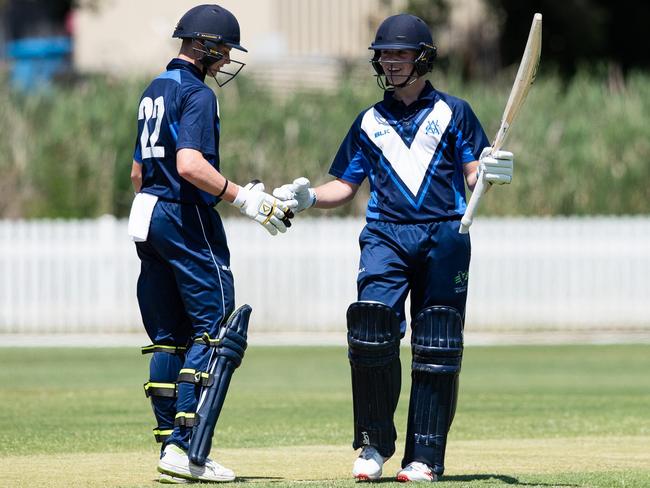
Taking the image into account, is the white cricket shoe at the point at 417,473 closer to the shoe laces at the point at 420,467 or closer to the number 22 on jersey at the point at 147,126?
the shoe laces at the point at 420,467

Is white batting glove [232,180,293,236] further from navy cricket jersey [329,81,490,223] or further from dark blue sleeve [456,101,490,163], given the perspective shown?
dark blue sleeve [456,101,490,163]

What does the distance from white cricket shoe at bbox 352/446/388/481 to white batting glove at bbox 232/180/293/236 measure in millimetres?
1029

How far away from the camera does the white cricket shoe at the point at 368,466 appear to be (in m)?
6.37

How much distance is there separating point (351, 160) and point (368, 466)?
1.41 m

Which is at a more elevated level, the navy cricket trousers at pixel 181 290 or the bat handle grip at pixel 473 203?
the bat handle grip at pixel 473 203

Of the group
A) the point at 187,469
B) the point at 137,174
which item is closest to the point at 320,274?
the point at 137,174

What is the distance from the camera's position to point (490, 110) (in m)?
21.7

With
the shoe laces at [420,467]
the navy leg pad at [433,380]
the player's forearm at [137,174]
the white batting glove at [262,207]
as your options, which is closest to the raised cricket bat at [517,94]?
the navy leg pad at [433,380]

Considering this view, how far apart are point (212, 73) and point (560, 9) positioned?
2059 centimetres

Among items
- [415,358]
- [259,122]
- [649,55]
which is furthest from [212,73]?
[649,55]

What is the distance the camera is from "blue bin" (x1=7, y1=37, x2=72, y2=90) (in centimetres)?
2232

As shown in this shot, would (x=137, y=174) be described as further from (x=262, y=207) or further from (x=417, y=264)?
(x=417, y=264)

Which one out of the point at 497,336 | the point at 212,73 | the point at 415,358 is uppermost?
the point at 212,73

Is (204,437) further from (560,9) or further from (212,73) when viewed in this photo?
(560,9)
